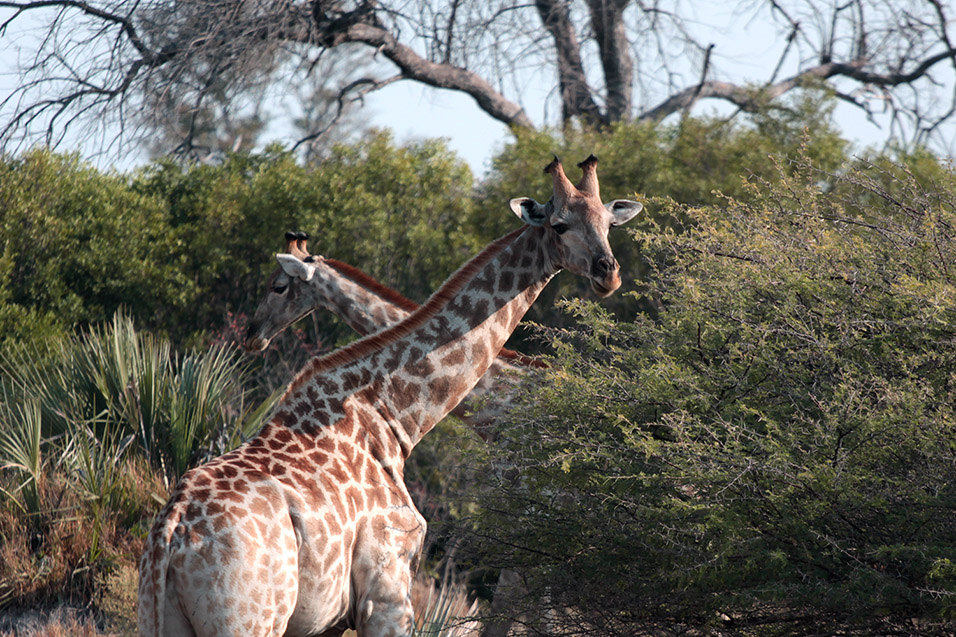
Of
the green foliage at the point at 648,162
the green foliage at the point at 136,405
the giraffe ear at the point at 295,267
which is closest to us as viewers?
the giraffe ear at the point at 295,267

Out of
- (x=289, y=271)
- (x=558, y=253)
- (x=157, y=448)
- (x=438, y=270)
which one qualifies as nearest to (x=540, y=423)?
(x=558, y=253)

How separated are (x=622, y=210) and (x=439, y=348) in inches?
51.8

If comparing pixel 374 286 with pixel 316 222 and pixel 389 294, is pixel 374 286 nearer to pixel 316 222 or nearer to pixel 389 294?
pixel 389 294

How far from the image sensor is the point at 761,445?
4.69m

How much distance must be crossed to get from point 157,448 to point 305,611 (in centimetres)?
506

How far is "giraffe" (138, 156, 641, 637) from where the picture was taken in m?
4.06

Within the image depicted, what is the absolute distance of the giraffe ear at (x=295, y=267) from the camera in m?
7.78

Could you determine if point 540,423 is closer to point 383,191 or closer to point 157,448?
point 157,448

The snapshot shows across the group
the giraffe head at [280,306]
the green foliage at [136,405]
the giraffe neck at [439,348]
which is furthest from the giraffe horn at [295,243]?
the giraffe neck at [439,348]

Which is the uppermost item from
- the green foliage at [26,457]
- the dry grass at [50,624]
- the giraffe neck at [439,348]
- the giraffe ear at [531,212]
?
the giraffe ear at [531,212]

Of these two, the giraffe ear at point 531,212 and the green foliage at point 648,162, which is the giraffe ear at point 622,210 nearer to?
the giraffe ear at point 531,212

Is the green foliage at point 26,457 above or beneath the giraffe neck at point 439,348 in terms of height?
beneath

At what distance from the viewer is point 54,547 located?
829 centimetres

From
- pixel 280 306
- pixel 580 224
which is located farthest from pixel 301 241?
A: pixel 580 224
